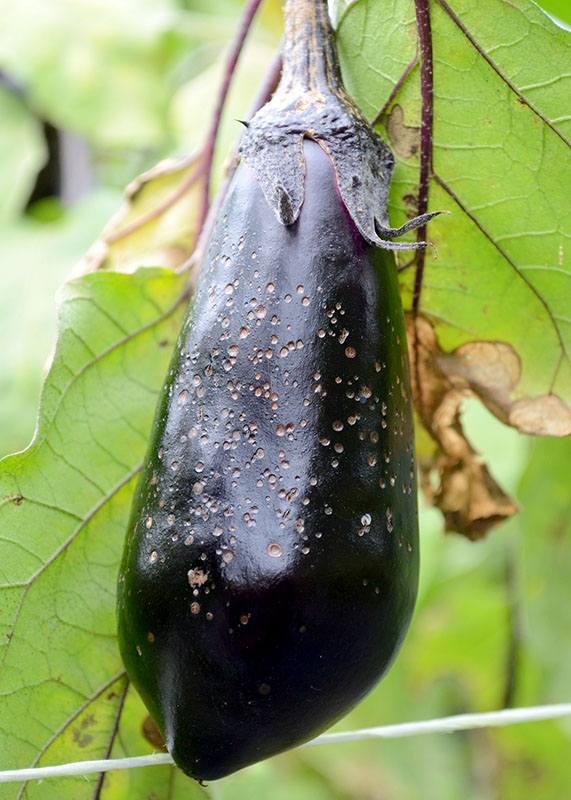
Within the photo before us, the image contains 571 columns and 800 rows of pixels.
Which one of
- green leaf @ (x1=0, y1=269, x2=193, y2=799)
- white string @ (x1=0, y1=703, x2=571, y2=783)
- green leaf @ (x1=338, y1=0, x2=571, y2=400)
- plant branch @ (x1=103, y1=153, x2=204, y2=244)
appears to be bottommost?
white string @ (x1=0, y1=703, x2=571, y2=783)

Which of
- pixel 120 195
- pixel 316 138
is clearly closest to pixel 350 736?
pixel 316 138

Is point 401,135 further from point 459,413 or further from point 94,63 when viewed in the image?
point 94,63

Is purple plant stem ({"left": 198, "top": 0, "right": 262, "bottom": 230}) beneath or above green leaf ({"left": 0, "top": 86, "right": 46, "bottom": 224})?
above

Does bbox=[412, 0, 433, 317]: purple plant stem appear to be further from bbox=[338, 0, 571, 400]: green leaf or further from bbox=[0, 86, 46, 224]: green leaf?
bbox=[0, 86, 46, 224]: green leaf

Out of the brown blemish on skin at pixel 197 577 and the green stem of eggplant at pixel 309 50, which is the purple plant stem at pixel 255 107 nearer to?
the green stem of eggplant at pixel 309 50

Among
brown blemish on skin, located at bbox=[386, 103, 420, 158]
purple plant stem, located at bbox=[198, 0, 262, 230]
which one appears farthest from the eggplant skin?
purple plant stem, located at bbox=[198, 0, 262, 230]

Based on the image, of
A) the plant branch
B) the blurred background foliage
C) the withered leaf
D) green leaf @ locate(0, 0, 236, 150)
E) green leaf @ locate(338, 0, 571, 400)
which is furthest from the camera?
green leaf @ locate(0, 0, 236, 150)

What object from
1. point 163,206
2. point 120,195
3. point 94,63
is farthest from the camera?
point 120,195
